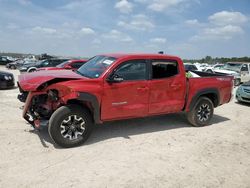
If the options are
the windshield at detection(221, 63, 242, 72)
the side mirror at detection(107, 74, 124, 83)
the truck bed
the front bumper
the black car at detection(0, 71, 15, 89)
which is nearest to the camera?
the side mirror at detection(107, 74, 124, 83)

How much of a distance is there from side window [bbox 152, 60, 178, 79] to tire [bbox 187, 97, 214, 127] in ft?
3.83

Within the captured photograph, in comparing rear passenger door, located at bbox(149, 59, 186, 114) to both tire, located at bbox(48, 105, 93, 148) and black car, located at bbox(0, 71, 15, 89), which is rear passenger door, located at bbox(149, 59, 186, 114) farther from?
black car, located at bbox(0, 71, 15, 89)

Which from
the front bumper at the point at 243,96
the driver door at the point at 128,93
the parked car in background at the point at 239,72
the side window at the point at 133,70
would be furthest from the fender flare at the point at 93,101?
the parked car in background at the point at 239,72

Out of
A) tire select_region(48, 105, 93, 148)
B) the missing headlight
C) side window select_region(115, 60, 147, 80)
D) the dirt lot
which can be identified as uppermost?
side window select_region(115, 60, 147, 80)

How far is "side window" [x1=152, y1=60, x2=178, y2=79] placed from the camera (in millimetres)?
5836

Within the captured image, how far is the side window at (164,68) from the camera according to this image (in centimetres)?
584

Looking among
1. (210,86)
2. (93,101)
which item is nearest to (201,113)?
(210,86)

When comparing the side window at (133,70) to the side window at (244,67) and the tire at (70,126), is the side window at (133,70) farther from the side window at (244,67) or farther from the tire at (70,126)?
the side window at (244,67)

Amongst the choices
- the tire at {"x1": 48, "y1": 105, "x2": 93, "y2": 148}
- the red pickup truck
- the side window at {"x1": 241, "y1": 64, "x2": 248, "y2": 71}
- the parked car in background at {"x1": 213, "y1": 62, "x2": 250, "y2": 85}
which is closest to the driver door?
the red pickup truck

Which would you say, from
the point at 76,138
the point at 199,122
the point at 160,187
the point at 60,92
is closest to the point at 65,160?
the point at 76,138

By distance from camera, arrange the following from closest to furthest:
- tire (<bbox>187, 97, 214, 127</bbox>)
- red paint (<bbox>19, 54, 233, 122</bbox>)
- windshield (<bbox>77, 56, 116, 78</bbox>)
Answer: red paint (<bbox>19, 54, 233, 122</bbox>) → windshield (<bbox>77, 56, 116, 78</bbox>) → tire (<bbox>187, 97, 214, 127</bbox>)

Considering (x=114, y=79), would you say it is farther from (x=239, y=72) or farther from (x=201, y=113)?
(x=239, y=72)

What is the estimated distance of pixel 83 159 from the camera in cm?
445

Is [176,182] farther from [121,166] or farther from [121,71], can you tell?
[121,71]
